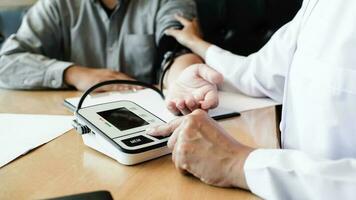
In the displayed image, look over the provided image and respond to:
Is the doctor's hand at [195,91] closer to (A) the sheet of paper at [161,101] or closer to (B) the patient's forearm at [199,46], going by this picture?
(A) the sheet of paper at [161,101]

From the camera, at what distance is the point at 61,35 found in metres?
1.39

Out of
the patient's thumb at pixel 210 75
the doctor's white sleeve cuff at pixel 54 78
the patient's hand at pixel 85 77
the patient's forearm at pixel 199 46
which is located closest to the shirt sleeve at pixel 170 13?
the patient's forearm at pixel 199 46

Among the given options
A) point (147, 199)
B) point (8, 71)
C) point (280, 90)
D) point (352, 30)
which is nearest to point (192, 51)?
point (280, 90)

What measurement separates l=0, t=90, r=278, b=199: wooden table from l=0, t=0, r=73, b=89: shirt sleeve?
43 centimetres

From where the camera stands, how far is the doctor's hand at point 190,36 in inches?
46.8

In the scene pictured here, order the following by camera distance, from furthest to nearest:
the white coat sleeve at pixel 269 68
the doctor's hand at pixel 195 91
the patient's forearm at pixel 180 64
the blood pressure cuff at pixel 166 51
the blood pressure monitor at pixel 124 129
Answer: the blood pressure cuff at pixel 166 51 < the patient's forearm at pixel 180 64 < the white coat sleeve at pixel 269 68 < the doctor's hand at pixel 195 91 < the blood pressure monitor at pixel 124 129

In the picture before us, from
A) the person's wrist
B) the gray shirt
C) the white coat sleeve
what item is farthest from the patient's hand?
the person's wrist

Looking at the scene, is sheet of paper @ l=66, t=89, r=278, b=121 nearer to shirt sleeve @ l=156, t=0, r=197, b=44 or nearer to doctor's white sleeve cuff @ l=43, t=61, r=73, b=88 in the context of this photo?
doctor's white sleeve cuff @ l=43, t=61, r=73, b=88

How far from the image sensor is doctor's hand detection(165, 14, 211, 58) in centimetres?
119

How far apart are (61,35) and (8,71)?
0.90 feet

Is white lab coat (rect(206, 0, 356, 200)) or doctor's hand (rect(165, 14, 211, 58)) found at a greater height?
white lab coat (rect(206, 0, 356, 200))

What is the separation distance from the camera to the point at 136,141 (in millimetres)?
628

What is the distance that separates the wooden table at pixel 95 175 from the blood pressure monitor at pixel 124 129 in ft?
0.06

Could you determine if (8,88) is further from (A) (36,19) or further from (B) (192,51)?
(B) (192,51)
